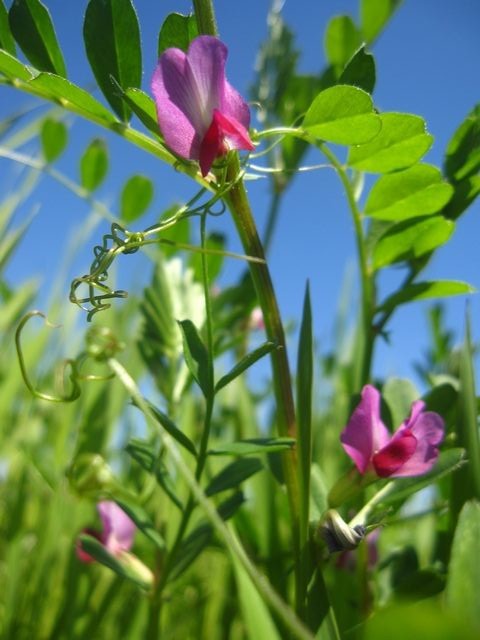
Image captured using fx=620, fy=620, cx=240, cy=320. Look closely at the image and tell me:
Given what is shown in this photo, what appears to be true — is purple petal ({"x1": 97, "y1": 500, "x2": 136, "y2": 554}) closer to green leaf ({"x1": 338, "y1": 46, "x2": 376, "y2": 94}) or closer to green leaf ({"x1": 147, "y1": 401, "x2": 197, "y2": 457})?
green leaf ({"x1": 147, "y1": 401, "x2": 197, "y2": 457})

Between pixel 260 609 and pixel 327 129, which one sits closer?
pixel 260 609

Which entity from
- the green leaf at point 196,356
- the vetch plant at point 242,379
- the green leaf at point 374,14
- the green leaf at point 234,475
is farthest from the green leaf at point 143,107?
the green leaf at point 374,14

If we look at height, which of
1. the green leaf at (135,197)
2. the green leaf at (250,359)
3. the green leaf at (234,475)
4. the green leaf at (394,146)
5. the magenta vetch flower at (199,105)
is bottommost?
the green leaf at (234,475)

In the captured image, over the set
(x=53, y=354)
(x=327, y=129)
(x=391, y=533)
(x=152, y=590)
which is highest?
(x=53, y=354)

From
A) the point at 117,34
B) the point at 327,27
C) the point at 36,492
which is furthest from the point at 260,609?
the point at 36,492

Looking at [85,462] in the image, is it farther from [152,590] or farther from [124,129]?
[124,129]

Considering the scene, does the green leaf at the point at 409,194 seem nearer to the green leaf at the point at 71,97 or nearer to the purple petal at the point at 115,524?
the green leaf at the point at 71,97
